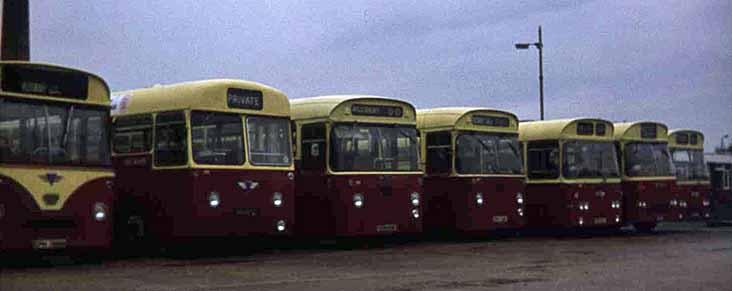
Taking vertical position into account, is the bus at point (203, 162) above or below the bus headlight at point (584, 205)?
above

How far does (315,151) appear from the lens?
20125 millimetres

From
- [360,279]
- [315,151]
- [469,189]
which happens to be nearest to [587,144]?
[469,189]

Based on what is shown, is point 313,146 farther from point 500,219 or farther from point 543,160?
point 543,160

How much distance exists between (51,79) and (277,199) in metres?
4.76

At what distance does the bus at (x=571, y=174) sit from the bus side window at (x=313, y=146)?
24.2 ft

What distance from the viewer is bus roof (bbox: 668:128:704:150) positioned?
29.3m

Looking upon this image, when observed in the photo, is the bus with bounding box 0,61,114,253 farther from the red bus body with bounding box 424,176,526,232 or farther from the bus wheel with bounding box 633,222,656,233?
the bus wheel with bounding box 633,222,656,233

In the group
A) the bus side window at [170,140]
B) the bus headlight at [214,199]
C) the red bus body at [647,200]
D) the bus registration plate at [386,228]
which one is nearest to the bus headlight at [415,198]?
the bus registration plate at [386,228]

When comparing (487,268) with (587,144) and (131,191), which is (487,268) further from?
(587,144)

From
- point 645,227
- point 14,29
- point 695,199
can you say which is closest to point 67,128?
point 14,29

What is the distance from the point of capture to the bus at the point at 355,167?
65.3 ft

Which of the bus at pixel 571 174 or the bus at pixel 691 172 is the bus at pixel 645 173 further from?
the bus at pixel 691 172

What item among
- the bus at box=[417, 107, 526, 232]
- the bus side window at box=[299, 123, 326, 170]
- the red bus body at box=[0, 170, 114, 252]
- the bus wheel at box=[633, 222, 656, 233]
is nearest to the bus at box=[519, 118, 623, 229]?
the bus at box=[417, 107, 526, 232]

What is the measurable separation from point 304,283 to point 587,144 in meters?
14.3
